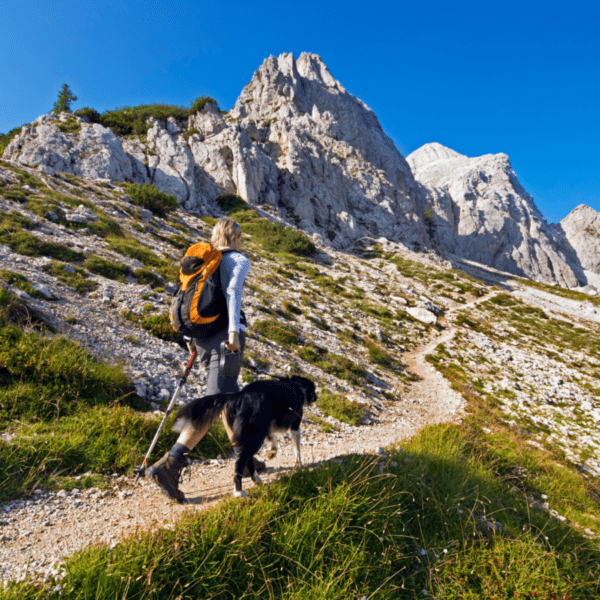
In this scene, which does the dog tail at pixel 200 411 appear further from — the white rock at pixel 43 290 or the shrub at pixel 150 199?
the shrub at pixel 150 199

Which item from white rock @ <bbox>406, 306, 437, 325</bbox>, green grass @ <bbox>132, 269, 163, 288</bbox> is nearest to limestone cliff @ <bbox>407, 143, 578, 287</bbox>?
white rock @ <bbox>406, 306, 437, 325</bbox>

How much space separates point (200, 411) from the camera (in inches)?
→ 138

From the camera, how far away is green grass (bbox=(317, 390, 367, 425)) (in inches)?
334

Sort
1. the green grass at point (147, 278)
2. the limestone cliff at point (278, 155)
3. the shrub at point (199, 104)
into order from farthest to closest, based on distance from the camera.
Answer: the shrub at point (199, 104) → the limestone cliff at point (278, 155) → the green grass at point (147, 278)

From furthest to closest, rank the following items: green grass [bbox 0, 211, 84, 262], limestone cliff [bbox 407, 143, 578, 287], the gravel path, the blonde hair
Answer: limestone cliff [bbox 407, 143, 578, 287], green grass [bbox 0, 211, 84, 262], the blonde hair, the gravel path

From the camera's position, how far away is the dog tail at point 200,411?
3.46 metres

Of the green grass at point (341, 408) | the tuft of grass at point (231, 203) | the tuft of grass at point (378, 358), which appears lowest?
the green grass at point (341, 408)

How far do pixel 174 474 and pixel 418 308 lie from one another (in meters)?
27.3

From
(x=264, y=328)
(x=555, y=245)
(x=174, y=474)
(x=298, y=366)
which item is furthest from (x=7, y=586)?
(x=555, y=245)

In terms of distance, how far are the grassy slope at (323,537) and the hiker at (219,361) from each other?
2.42 feet

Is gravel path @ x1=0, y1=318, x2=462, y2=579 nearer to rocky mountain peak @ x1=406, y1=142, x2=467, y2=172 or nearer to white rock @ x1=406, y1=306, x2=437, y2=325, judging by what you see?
white rock @ x1=406, y1=306, x2=437, y2=325

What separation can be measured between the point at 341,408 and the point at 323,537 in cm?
588

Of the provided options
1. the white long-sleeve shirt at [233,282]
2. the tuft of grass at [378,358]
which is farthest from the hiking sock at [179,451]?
the tuft of grass at [378,358]

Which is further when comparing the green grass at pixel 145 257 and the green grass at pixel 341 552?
the green grass at pixel 145 257
